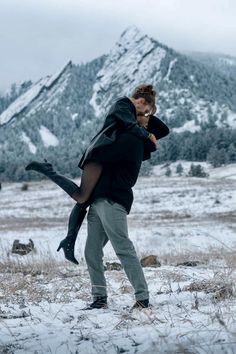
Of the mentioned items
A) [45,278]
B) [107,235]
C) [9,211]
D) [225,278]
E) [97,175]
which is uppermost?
A: [97,175]

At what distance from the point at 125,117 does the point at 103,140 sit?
264mm

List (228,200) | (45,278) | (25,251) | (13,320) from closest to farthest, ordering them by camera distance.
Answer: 1. (13,320)
2. (45,278)
3. (25,251)
4. (228,200)

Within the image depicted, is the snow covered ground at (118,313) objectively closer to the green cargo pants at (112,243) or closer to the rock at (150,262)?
the green cargo pants at (112,243)

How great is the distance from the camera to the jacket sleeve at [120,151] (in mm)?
5156

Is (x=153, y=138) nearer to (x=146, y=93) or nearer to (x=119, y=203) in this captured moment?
(x=146, y=93)

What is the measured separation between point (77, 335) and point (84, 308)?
1.07 meters

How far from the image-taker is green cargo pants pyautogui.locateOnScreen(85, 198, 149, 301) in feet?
16.8

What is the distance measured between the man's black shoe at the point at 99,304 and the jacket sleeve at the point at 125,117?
4.62 feet

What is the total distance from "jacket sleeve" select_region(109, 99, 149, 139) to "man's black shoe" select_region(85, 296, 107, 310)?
141 centimetres

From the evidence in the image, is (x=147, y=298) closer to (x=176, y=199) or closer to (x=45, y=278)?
(x=45, y=278)

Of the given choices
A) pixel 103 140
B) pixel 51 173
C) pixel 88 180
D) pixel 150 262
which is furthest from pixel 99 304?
pixel 150 262

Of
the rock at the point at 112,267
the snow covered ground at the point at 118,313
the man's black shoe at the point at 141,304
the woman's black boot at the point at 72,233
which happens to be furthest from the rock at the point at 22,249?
the man's black shoe at the point at 141,304

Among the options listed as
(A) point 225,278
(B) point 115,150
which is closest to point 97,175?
(B) point 115,150

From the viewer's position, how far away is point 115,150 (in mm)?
5156
